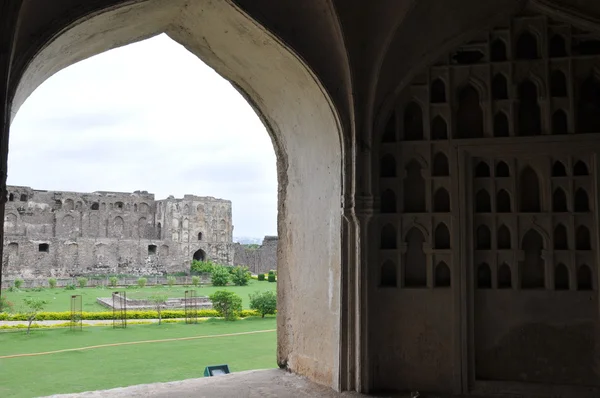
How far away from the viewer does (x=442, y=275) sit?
4.50 metres

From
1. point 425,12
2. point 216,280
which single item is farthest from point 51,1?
point 216,280

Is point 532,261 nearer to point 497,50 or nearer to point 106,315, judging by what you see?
point 497,50

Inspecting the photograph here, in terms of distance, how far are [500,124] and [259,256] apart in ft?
87.0

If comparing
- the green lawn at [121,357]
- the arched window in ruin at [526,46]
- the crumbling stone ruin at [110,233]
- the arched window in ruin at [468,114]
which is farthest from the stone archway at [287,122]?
the crumbling stone ruin at [110,233]

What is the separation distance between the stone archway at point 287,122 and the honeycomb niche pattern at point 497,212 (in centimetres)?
48

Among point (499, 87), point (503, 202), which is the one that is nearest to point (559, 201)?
point (503, 202)

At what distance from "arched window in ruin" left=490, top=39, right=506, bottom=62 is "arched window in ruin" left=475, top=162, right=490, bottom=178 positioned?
3.22 ft

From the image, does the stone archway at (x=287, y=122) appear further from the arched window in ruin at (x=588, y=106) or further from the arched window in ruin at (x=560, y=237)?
the arched window in ruin at (x=588, y=106)

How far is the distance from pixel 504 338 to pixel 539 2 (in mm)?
2979

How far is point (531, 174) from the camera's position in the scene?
4457mm

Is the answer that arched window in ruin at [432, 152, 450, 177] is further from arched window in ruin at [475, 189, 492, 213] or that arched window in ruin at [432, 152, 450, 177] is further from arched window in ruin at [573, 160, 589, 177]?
arched window in ruin at [573, 160, 589, 177]

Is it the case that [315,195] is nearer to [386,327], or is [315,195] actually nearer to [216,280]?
[386,327]

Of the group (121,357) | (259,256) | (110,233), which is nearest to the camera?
(121,357)

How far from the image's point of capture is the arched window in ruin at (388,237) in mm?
4613
